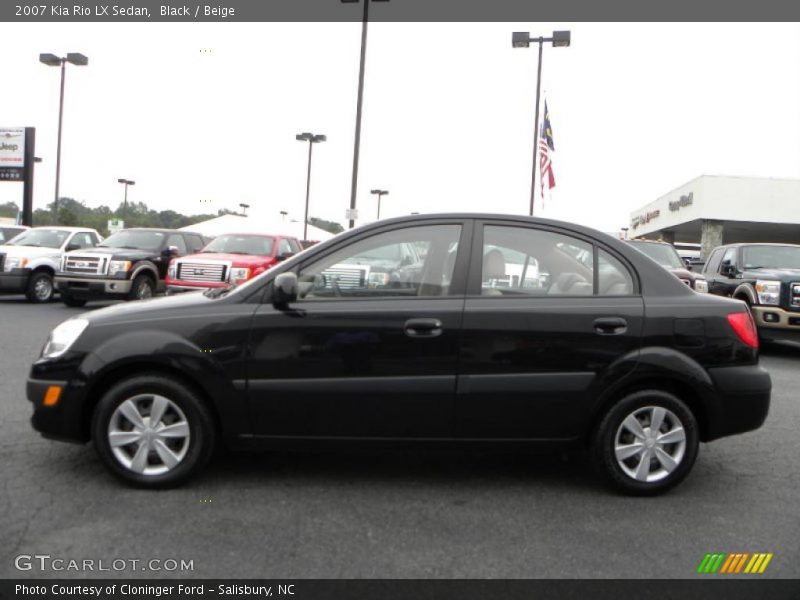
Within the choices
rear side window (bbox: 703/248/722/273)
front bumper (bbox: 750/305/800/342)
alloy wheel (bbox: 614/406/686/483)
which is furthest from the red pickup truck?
alloy wheel (bbox: 614/406/686/483)

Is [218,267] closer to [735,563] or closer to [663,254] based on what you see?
[663,254]

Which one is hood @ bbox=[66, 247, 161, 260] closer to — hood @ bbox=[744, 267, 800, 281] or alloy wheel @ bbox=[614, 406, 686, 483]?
hood @ bbox=[744, 267, 800, 281]

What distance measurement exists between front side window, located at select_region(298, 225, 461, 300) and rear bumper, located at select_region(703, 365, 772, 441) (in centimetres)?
170

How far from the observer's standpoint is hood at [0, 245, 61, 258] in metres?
15.0

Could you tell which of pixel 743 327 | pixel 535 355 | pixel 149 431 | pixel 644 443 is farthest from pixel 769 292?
pixel 149 431

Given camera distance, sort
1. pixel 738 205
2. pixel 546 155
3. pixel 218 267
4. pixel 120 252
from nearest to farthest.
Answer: pixel 218 267 → pixel 120 252 → pixel 546 155 → pixel 738 205

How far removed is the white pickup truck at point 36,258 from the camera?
1495cm

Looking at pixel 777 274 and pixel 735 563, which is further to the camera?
pixel 777 274

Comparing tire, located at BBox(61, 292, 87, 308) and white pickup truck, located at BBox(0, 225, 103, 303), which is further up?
white pickup truck, located at BBox(0, 225, 103, 303)

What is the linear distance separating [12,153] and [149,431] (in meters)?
26.7

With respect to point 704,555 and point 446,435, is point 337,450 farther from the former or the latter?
point 704,555

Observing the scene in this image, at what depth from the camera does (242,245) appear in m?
13.5
